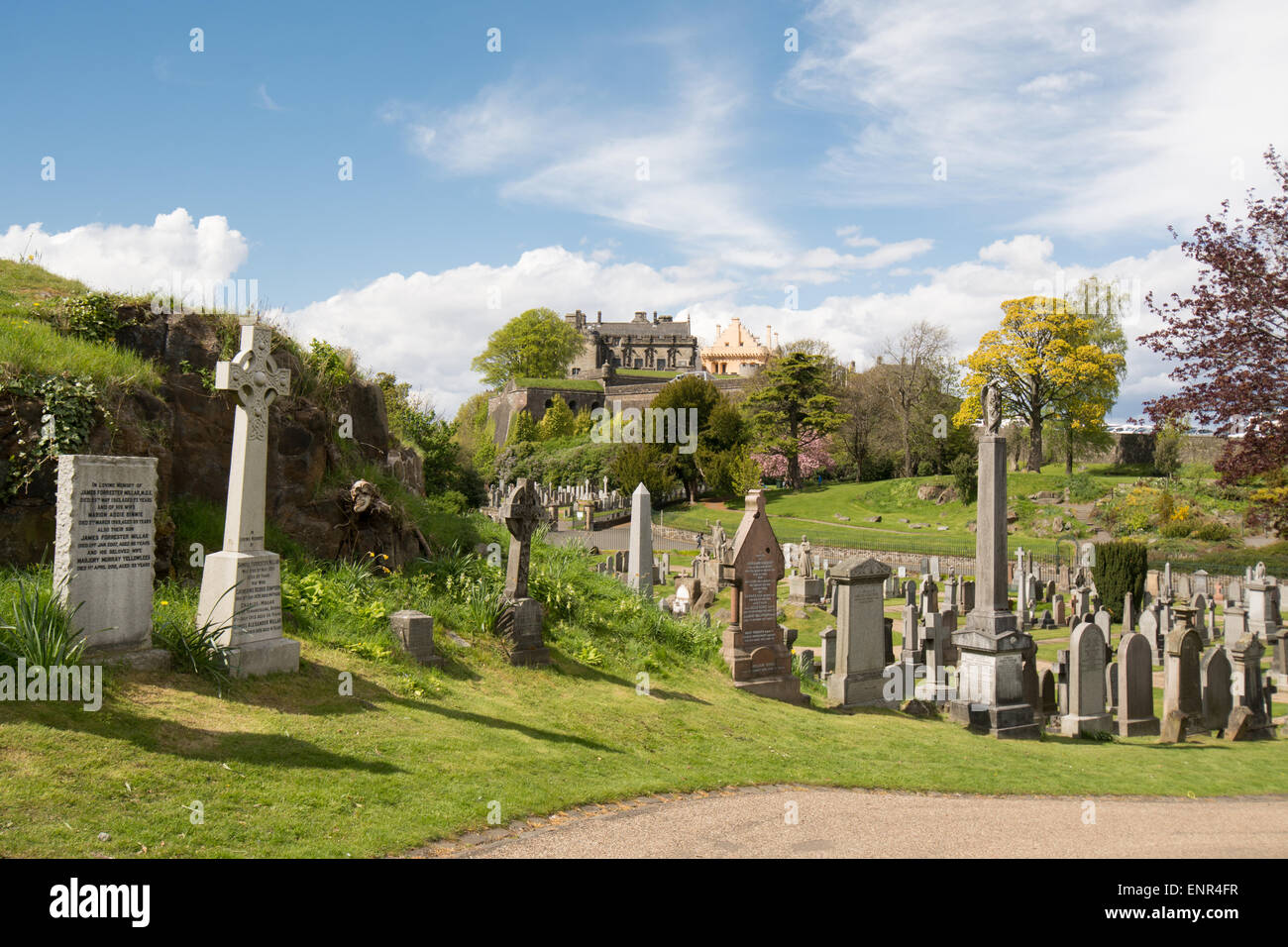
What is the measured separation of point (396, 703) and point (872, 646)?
7458mm

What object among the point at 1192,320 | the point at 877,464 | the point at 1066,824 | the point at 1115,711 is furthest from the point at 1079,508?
the point at 1066,824

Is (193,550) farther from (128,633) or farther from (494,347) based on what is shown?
(494,347)

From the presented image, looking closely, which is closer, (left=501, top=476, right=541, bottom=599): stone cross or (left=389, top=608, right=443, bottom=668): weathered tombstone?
(left=389, top=608, right=443, bottom=668): weathered tombstone

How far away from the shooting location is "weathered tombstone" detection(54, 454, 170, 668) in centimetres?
688

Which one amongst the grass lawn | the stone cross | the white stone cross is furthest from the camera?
the stone cross

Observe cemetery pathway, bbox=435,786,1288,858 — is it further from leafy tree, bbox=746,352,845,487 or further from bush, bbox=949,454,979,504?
leafy tree, bbox=746,352,845,487

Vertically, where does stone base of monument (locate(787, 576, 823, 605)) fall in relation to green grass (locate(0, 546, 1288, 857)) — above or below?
below

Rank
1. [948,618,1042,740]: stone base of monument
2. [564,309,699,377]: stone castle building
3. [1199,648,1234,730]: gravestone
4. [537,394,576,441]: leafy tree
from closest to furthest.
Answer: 1. [948,618,1042,740]: stone base of monument
2. [1199,648,1234,730]: gravestone
3. [537,394,576,441]: leafy tree
4. [564,309,699,377]: stone castle building

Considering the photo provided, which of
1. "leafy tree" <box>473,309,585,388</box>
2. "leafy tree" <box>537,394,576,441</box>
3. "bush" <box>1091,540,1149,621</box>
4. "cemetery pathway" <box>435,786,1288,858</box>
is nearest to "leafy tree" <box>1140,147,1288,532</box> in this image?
"bush" <box>1091,540,1149,621</box>

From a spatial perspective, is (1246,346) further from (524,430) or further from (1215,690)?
(524,430)

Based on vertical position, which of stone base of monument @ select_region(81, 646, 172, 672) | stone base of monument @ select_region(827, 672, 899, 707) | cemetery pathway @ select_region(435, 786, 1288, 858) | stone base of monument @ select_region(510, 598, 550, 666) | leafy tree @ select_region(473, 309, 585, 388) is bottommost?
stone base of monument @ select_region(827, 672, 899, 707)

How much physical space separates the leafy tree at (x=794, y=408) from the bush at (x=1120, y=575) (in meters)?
32.0

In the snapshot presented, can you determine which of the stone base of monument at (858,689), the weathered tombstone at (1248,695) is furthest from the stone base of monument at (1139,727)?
the stone base of monument at (858,689)

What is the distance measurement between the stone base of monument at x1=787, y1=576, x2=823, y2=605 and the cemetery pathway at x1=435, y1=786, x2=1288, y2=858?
15.4 metres
